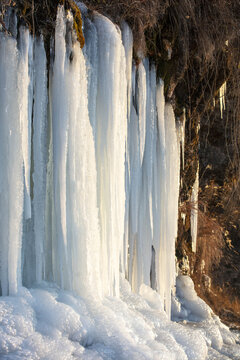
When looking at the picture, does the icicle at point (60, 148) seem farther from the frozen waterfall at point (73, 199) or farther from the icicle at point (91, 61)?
the icicle at point (91, 61)

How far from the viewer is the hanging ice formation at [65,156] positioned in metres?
2.91

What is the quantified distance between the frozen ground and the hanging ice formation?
0.54 ft

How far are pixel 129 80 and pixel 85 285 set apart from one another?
162cm

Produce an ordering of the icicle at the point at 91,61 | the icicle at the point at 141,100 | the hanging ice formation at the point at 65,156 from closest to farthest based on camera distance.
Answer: the hanging ice formation at the point at 65,156
the icicle at the point at 91,61
the icicle at the point at 141,100

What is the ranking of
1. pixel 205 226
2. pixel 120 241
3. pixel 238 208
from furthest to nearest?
pixel 238 208 → pixel 205 226 → pixel 120 241

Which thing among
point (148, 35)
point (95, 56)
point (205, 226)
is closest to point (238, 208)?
point (205, 226)

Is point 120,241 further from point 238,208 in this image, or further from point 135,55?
point 238,208

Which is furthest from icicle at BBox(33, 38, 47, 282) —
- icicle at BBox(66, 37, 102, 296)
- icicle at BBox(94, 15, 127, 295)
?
icicle at BBox(94, 15, 127, 295)

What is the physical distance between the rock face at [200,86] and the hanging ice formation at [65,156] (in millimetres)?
212

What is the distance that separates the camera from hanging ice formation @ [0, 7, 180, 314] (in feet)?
9.55

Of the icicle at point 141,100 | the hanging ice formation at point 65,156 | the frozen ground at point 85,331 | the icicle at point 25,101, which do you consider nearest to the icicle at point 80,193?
the hanging ice formation at point 65,156

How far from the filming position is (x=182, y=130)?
509cm

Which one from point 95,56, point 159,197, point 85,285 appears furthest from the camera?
point 159,197

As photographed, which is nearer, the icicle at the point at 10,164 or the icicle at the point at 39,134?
the icicle at the point at 10,164
